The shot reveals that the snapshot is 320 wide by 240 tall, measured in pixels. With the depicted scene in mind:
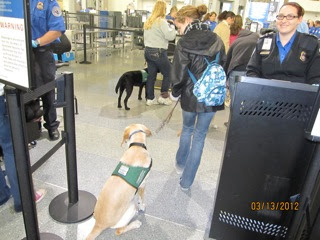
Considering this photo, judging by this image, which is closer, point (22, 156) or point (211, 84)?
point (22, 156)

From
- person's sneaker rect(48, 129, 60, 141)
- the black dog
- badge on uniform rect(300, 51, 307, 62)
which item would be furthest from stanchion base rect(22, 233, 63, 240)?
the black dog

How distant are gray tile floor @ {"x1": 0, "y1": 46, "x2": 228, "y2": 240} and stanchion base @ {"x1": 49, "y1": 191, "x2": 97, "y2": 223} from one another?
0.04m

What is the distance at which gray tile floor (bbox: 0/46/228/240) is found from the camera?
1.95 meters

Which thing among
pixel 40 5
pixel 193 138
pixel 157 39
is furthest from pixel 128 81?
pixel 193 138

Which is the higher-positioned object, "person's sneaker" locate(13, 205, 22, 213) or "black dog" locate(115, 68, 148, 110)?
"black dog" locate(115, 68, 148, 110)

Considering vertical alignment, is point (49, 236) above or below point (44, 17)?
below

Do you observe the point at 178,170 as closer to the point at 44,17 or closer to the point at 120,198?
the point at 120,198

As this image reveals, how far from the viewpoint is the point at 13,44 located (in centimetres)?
107

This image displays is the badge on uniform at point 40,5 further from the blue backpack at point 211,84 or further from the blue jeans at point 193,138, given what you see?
the blue jeans at point 193,138

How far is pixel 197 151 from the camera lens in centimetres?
229

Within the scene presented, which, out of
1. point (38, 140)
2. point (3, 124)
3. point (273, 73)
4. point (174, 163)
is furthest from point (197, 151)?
point (38, 140)

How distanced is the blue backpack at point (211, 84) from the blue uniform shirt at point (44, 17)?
1.45 meters

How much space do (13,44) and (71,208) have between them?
4.73 feet

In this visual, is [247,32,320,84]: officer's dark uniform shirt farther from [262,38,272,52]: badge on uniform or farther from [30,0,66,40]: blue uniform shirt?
[30,0,66,40]: blue uniform shirt
